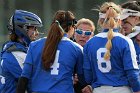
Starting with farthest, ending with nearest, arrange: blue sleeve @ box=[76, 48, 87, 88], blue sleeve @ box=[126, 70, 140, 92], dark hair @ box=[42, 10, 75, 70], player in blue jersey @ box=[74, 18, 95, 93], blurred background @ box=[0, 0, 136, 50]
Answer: blurred background @ box=[0, 0, 136, 50], player in blue jersey @ box=[74, 18, 95, 93], blue sleeve @ box=[76, 48, 87, 88], dark hair @ box=[42, 10, 75, 70], blue sleeve @ box=[126, 70, 140, 92]

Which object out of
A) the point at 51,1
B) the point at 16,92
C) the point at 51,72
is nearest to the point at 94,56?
the point at 51,72

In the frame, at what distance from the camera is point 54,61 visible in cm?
504

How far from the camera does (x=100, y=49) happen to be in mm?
4969

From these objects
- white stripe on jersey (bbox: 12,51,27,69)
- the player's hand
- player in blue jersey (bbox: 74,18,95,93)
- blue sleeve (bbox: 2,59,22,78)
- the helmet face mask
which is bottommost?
the player's hand

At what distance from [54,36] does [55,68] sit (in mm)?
311

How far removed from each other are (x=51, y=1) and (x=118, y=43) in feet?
20.6

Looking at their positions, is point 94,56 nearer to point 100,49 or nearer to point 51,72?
point 100,49

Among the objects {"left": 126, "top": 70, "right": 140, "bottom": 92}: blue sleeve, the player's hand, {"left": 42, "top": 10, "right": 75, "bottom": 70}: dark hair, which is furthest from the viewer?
the player's hand

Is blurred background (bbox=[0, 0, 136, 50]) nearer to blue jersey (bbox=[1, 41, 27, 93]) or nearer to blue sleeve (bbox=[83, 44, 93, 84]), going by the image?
blue jersey (bbox=[1, 41, 27, 93])

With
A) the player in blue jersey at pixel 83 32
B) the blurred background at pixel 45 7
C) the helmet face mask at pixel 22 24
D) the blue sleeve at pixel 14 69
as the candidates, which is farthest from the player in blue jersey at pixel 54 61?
the blurred background at pixel 45 7

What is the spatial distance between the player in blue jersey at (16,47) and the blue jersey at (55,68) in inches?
11.5

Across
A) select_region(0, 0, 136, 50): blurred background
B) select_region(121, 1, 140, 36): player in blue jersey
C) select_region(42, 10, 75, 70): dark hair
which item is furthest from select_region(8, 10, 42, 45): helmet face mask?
select_region(0, 0, 136, 50): blurred background

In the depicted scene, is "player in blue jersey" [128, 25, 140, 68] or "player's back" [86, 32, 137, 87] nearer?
"player's back" [86, 32, 137, 87]

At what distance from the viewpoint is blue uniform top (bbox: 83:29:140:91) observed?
4859mm
